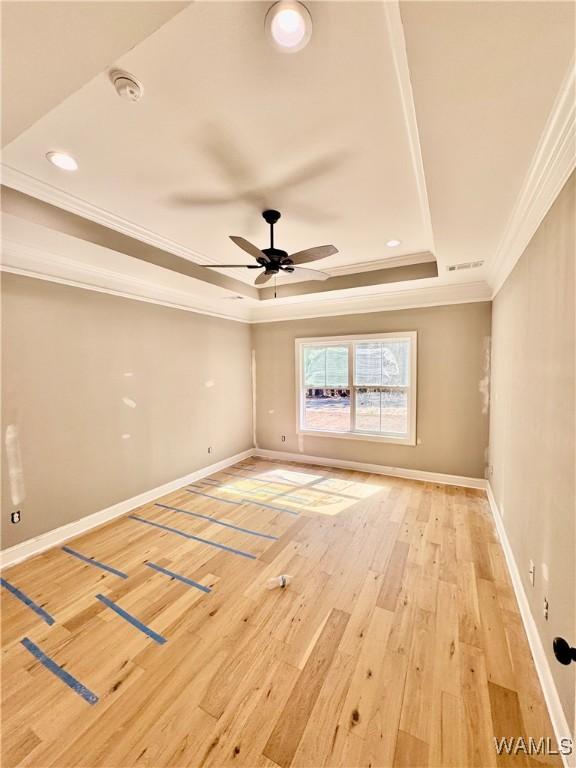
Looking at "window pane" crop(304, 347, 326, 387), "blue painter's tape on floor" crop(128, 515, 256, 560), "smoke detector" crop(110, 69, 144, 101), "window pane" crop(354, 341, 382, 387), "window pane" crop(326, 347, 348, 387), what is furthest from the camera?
"window pane" crop(304, 347, 326, 387)

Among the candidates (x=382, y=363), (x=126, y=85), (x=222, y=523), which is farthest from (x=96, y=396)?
(x=382, y=363)

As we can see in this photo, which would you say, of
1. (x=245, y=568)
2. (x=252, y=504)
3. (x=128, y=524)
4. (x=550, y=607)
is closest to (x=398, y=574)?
(x=550, y=607)

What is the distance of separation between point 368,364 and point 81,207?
12.6 ft

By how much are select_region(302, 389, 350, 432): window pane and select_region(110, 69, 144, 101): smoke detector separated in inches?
163

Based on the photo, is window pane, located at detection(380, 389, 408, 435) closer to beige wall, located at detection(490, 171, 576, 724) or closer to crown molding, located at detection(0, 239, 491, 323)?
crown molding, located at detection(0, 239, 491, 323)

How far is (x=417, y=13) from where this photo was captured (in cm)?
88

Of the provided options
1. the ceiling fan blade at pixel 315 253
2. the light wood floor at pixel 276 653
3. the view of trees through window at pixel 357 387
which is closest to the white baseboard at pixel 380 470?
the view of trees through window at pixel 357 387

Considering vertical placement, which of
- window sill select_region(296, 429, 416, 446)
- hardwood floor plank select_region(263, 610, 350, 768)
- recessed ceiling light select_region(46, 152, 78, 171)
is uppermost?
recessed ceiling light select_region(46, 152, 78, 171)

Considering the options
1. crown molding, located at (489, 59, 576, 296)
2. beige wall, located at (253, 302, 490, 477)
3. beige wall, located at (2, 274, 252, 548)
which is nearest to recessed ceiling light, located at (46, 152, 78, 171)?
beige wall, located at (2, 274, 252, 548)

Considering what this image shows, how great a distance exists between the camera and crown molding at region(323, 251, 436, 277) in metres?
3.50

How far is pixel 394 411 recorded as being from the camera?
4.53 m

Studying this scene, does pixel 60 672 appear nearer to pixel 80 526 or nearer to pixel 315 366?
pixel 80 526

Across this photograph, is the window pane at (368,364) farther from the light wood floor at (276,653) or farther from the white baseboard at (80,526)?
the white baseboard at (80,526)

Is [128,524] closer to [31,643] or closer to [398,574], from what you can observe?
[31,643]
